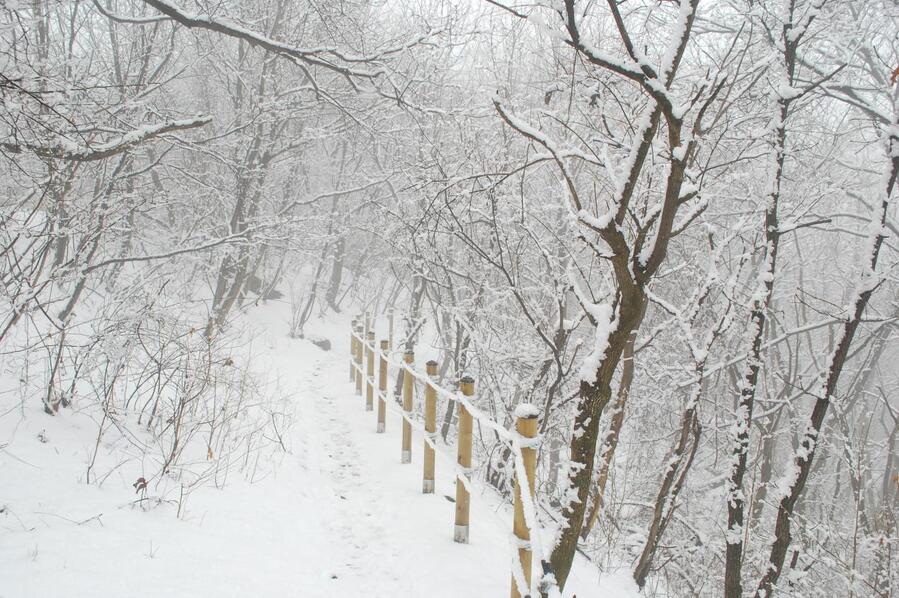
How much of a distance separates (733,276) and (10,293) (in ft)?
20.0

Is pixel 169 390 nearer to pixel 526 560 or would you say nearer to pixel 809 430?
pixel 526 560

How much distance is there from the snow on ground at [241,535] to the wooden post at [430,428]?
0.12 meters

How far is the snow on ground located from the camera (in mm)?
2973

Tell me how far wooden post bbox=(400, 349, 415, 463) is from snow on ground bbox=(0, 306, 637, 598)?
26cm

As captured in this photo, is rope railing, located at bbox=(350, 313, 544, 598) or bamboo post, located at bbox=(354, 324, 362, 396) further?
bamboo post, located at bbox=(354, 324, 362, 396)

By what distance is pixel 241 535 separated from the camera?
3.87 metres

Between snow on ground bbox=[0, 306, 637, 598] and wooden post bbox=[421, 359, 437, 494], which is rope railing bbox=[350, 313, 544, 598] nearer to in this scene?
wooden post bbox=[421, 359, 437, 494]

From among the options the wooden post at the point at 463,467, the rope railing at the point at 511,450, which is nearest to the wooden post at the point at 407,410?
the rope railing at the point at 511,450

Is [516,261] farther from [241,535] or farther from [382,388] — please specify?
[241,535]

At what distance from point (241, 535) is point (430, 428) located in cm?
185

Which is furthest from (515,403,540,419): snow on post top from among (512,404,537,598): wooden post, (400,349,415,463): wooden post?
(400,349,415,463): wooden post

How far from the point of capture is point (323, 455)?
21.0ft

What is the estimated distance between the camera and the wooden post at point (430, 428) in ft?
16.6

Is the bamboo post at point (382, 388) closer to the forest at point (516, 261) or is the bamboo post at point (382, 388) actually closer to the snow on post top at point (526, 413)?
the forest at point (516, 261)
